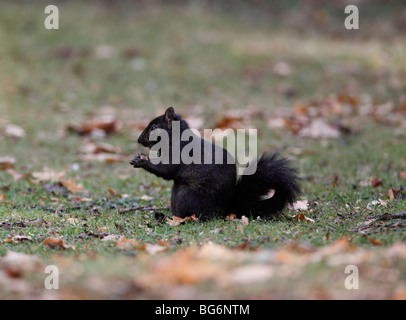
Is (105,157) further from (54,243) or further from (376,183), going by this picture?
(54,243)

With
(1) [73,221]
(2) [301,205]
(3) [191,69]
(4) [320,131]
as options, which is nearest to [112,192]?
(1) [73,221]

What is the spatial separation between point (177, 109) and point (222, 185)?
540 centimetres

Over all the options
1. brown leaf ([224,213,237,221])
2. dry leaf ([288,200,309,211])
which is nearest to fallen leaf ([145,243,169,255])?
brown leaf ([224,213,237,221])

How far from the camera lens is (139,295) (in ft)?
9.14

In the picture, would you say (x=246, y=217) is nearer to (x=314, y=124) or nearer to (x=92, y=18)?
(x=314, y=124)

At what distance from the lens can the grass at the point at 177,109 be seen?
3680 millimetres

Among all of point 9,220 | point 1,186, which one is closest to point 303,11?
point 1,186

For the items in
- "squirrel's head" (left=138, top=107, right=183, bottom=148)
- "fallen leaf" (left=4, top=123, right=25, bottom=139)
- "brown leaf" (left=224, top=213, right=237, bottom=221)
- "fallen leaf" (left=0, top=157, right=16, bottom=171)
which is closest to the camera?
"brown leaf" (left=224, top=213, right=237, bottom=221)

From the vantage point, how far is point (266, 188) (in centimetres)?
489

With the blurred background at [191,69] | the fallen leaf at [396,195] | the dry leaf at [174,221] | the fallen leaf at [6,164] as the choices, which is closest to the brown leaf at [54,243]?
the dry leaf at [174,221]

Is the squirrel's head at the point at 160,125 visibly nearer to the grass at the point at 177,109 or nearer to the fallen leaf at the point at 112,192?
the grass at the point at 177,109

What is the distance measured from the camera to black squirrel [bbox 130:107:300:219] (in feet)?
15.8

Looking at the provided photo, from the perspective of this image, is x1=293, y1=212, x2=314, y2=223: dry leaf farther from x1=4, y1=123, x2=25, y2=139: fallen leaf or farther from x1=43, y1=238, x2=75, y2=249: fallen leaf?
x1=4, y1=123, x2=25, y2=139: fallen leaf

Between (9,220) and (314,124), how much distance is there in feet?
17.7
